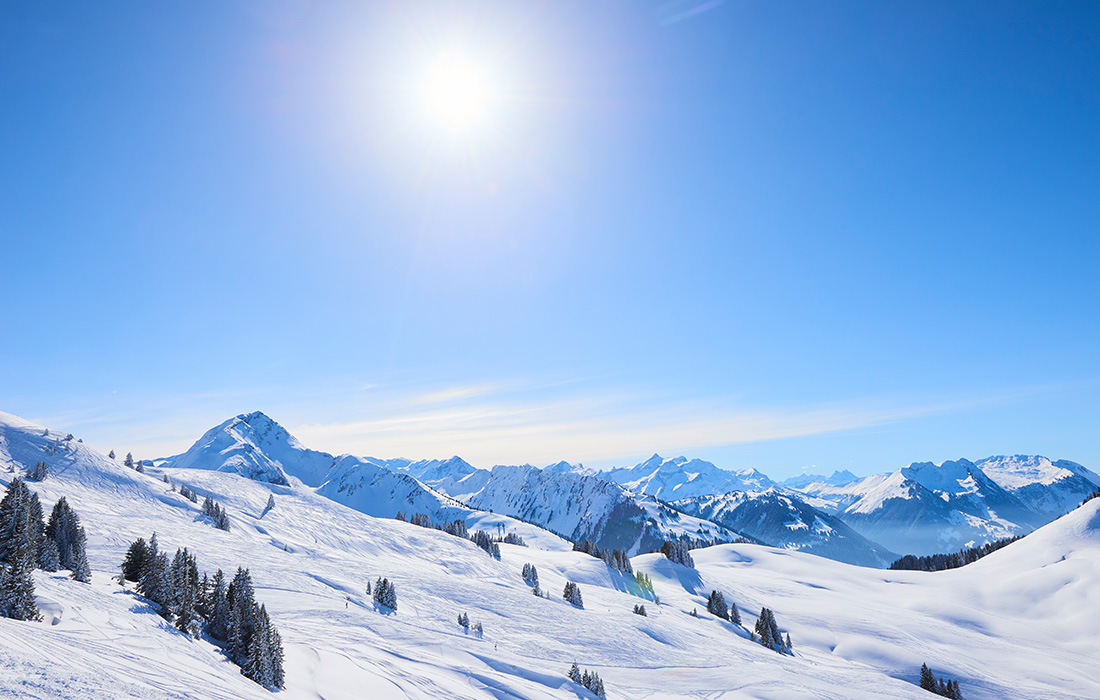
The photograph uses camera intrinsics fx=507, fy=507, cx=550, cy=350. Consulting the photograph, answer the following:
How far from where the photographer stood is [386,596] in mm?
46750

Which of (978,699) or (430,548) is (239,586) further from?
(978,699)

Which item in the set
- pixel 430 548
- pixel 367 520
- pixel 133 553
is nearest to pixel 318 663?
pixel 133 553

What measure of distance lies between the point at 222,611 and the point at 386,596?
75.6ft

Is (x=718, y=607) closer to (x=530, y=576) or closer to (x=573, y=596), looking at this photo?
(x=573, y=596)

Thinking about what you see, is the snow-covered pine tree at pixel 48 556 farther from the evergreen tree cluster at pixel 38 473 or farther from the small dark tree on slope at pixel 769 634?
the small dark tree on slope at pixel 769 634

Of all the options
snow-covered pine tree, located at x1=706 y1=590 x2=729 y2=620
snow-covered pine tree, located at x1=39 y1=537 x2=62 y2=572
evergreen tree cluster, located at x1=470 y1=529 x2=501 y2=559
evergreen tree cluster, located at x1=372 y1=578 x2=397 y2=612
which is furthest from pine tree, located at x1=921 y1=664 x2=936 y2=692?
snow-covered pine tree, located at x1=39 y1=537 x2=62 y2=572

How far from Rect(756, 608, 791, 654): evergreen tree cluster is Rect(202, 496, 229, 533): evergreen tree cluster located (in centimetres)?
7851

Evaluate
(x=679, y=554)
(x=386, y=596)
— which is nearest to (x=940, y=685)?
(x=679, y=554)

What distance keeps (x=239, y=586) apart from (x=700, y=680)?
35.7m

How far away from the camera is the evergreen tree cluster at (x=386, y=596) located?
46.1 m

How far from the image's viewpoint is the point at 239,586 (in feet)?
88.3

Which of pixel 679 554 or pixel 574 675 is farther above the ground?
pixel 574 675

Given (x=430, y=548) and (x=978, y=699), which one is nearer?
(x=978, y=699)

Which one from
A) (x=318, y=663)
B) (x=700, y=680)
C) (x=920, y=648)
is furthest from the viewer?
(x=920, y=648)
